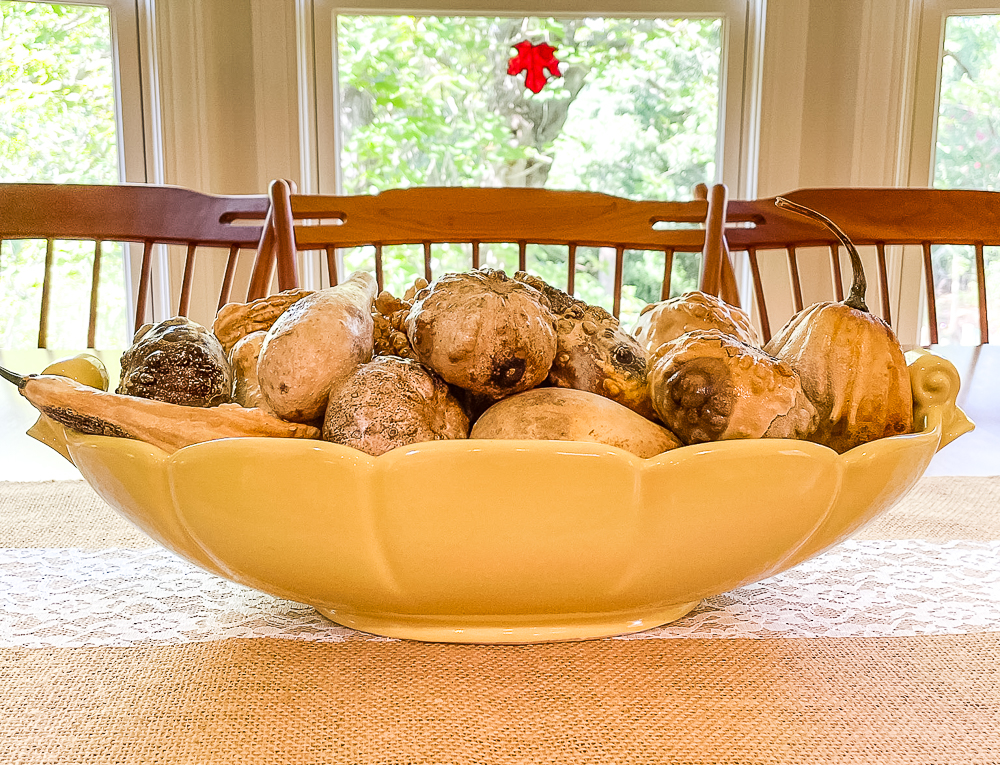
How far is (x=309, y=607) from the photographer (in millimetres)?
438

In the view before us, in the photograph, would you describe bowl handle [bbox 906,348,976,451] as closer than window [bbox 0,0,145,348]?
Yes

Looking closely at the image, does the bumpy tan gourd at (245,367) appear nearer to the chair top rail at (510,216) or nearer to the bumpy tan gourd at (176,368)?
the bumpy tan gourd at (176,368)

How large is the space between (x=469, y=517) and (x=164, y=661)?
17cm

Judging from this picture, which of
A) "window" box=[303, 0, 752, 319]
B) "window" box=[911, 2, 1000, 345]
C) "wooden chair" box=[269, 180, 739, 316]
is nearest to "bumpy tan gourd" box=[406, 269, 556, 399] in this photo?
"wooden chair" box=[269, 180, 739, 316]

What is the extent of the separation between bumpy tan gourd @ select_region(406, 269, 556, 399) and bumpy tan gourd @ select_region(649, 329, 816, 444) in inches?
2.4

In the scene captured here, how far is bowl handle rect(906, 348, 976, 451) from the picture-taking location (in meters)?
0.39

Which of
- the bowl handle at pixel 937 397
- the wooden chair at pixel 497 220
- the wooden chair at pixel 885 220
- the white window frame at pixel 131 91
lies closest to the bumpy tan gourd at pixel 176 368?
the bowl handle at pixel 937 397

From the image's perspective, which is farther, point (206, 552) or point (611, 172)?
point (611, 172)

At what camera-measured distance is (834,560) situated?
51 centimetres

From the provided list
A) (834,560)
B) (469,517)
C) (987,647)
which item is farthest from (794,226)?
(469,517)

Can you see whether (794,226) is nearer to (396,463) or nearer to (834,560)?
(834,560)

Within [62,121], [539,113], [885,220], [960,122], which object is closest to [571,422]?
[885,220]

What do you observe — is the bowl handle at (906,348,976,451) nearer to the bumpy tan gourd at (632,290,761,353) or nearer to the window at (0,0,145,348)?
the bumpy tan gourd at (632,290,761,353)

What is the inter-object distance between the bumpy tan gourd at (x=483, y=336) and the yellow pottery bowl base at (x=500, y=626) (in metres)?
0.11
